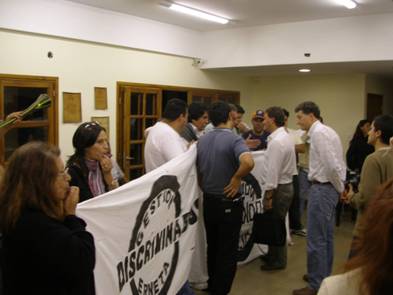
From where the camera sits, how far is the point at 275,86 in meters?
8.19

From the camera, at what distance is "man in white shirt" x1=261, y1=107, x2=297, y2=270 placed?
3.88m

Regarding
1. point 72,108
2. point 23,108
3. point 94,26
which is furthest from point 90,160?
point 94,26

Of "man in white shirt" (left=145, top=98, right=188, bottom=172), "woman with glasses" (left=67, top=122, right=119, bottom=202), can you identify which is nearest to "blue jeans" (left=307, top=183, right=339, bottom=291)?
"man in white shirt" (left=145, top=98, right=188, bottom=172)

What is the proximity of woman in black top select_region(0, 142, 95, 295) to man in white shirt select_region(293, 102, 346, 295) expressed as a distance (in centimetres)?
222

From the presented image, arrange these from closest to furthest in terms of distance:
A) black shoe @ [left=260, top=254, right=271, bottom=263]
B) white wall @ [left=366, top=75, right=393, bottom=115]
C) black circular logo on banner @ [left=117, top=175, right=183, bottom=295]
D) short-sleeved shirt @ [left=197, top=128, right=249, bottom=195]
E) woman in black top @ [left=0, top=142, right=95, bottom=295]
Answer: woman in black top @ [left=0, top=142, right=95, bottom=295] < black circular logo on banner @ [left=117, top=175, right=183, bottom=295] < short-sleeved shirt @ [left=197, top=128, right=249, bottom=195] < black shoe @ [left=260, top=254, right=271, bottom=263] < white wall @ [left=366, top=75, right=393, bottom=115]

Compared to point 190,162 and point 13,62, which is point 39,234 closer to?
point 190,162

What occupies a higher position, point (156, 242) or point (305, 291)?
point (156, 242)

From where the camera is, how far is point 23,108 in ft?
14.8

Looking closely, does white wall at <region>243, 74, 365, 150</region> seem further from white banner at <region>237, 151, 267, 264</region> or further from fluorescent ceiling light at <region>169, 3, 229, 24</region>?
white banner at <region>237, 151, 267, 264</region>

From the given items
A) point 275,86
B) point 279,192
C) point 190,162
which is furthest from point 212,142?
point 275,86

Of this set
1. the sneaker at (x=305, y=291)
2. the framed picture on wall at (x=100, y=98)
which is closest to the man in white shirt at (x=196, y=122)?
the framed picture on wall at (x=100, y=98)

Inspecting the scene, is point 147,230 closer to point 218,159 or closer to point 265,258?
point 218,159

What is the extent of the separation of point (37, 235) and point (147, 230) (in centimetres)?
123

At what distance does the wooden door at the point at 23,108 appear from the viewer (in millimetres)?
4324
